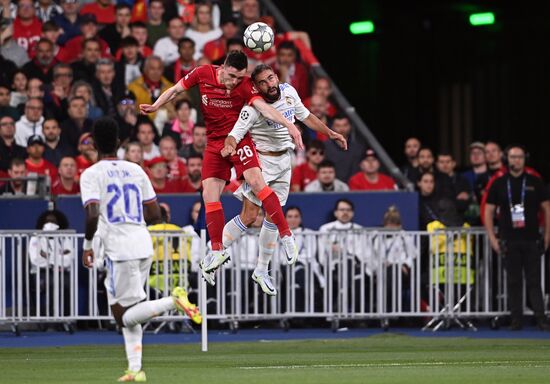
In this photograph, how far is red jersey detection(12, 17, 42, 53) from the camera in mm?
26031

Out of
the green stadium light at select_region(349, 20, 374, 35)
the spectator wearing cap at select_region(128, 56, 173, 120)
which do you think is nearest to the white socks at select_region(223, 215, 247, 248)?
the spectator wearing cap at select_region(128, 56, 173, 120)

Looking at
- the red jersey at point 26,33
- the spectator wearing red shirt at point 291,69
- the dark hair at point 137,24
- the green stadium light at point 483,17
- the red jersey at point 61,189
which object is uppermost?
the green stadium light at point 483,17

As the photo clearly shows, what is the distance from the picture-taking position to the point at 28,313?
22.2m

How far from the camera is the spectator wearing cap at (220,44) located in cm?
2634

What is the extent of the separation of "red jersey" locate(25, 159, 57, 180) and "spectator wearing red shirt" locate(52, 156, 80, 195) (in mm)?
152

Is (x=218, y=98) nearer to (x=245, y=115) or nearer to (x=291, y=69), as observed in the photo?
(x=245, y=115)

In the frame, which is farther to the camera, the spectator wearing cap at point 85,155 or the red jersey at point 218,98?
the spectator wearing cap at point 85,155

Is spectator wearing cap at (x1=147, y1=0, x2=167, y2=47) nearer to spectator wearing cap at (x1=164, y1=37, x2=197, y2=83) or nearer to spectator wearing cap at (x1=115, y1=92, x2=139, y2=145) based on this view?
spectator wearing cap at (x1=164, y1=37, x2=197, y2=83)

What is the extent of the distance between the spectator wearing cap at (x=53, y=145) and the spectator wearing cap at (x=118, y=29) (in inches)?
113

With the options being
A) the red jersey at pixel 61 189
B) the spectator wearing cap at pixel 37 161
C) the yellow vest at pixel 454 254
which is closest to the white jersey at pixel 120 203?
the red jersey at pixel 61 189

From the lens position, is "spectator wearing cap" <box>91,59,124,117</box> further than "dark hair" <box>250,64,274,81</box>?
Yes

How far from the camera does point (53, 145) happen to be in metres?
24.0

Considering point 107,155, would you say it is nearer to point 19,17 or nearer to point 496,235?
point 496,235

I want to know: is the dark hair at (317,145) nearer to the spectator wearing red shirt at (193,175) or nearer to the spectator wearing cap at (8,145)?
the spectator wearing red shirt at (193,175)
